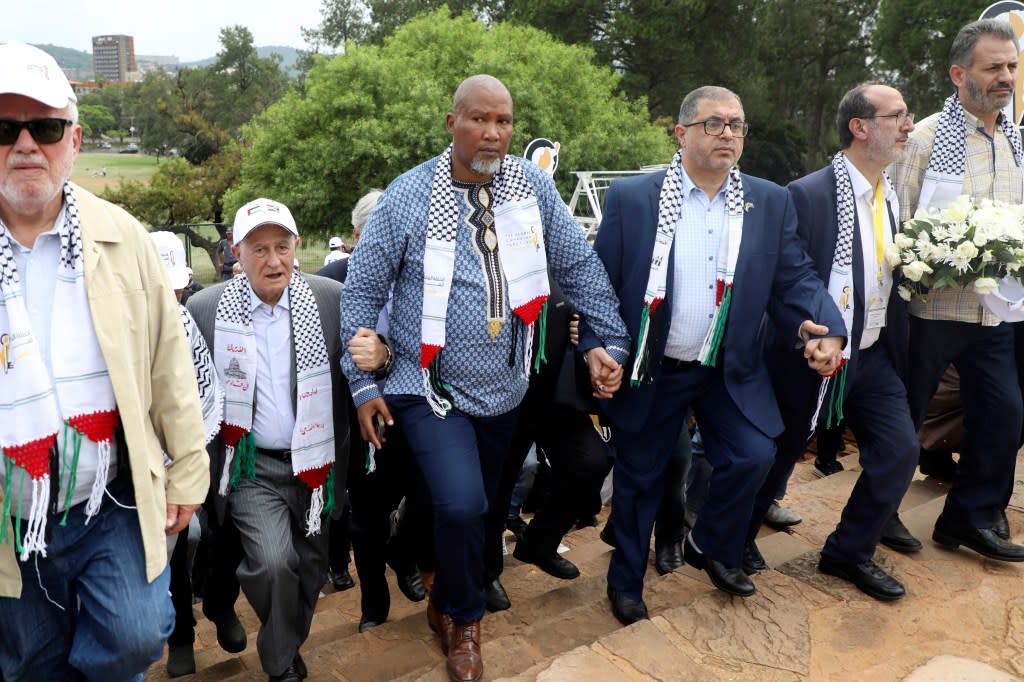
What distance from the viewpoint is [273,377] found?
12.6ft

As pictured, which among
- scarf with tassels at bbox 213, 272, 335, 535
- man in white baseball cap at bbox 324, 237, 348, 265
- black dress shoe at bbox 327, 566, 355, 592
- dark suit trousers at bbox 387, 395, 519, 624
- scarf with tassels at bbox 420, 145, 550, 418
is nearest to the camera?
dark suit trousers at bbox 387, 395, 519, 624

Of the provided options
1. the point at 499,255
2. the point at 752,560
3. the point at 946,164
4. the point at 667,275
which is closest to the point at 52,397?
the point at 499,255

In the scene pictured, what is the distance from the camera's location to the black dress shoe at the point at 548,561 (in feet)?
14.3

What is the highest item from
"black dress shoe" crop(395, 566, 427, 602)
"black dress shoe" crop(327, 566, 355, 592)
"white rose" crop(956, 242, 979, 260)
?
"white rose" crop(956, 242, 979, 260)

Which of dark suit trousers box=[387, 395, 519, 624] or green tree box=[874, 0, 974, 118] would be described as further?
green tree box=[874, 0, 974, 118]

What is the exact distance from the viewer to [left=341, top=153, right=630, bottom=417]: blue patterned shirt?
11.9 ft

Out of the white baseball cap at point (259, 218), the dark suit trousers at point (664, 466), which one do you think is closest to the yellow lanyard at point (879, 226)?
the dark suit trousers at point (664, 466)

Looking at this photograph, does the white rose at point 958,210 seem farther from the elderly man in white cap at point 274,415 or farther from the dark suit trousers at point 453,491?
the elderly man in white cap at point 274,415

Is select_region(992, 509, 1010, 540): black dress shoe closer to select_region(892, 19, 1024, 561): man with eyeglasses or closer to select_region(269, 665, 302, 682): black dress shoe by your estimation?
select_region(892, 19, 1024, 561): man with eyeglasses

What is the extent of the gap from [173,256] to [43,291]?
179 cm

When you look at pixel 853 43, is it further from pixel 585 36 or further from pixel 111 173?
pixel 111 173

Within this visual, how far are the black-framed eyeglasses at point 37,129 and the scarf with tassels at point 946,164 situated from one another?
3.81m

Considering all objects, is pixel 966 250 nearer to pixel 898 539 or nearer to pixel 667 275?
pixel 667 275

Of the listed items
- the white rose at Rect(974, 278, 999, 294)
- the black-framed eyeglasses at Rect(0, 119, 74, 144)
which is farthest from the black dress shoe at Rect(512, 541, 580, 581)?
the black-framed eyeglasses at Rect(0, 119, 74, 144)
